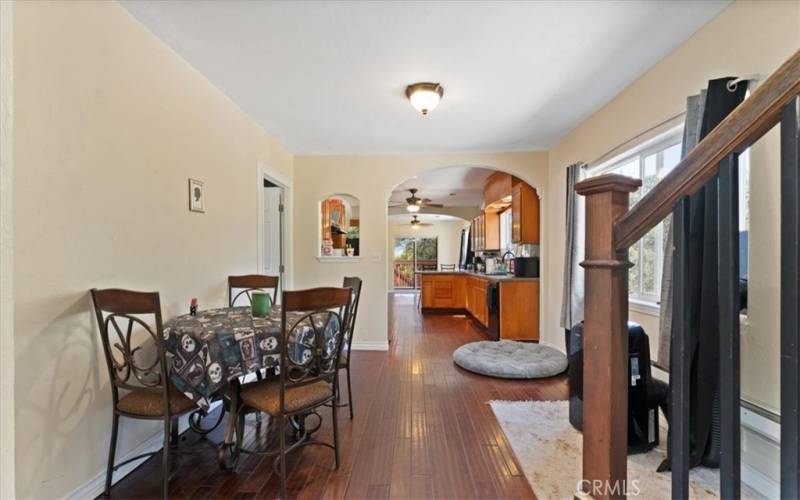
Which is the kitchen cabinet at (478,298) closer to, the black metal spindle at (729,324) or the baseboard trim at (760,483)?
the baseboard trim at (760,483)

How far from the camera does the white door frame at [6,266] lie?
65 cm

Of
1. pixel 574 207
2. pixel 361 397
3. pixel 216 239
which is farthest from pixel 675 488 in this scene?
pixel 574 207

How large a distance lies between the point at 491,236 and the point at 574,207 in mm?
3696

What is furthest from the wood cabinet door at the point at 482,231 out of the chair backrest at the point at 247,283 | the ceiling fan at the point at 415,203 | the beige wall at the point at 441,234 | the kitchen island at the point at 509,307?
the chair backrest at the point at 247,283

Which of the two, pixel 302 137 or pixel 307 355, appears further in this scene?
pixel 302 137

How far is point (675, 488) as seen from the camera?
768mm

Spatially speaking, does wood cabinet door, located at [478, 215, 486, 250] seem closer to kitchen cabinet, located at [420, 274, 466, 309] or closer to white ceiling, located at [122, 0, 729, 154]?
kitchen cabinet, located at [420, 274, 466, 309]

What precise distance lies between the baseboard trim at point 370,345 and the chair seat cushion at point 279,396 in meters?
2.63

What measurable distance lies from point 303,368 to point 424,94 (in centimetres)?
220

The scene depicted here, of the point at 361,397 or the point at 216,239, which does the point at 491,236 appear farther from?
the point at 216,239

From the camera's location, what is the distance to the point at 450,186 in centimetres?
740

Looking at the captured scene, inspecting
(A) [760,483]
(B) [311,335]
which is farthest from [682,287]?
(A) [760,483]

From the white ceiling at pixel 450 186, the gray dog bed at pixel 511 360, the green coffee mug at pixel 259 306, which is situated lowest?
the gray dog bed at pixel 511 360

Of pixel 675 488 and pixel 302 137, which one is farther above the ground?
pixel 302 137
